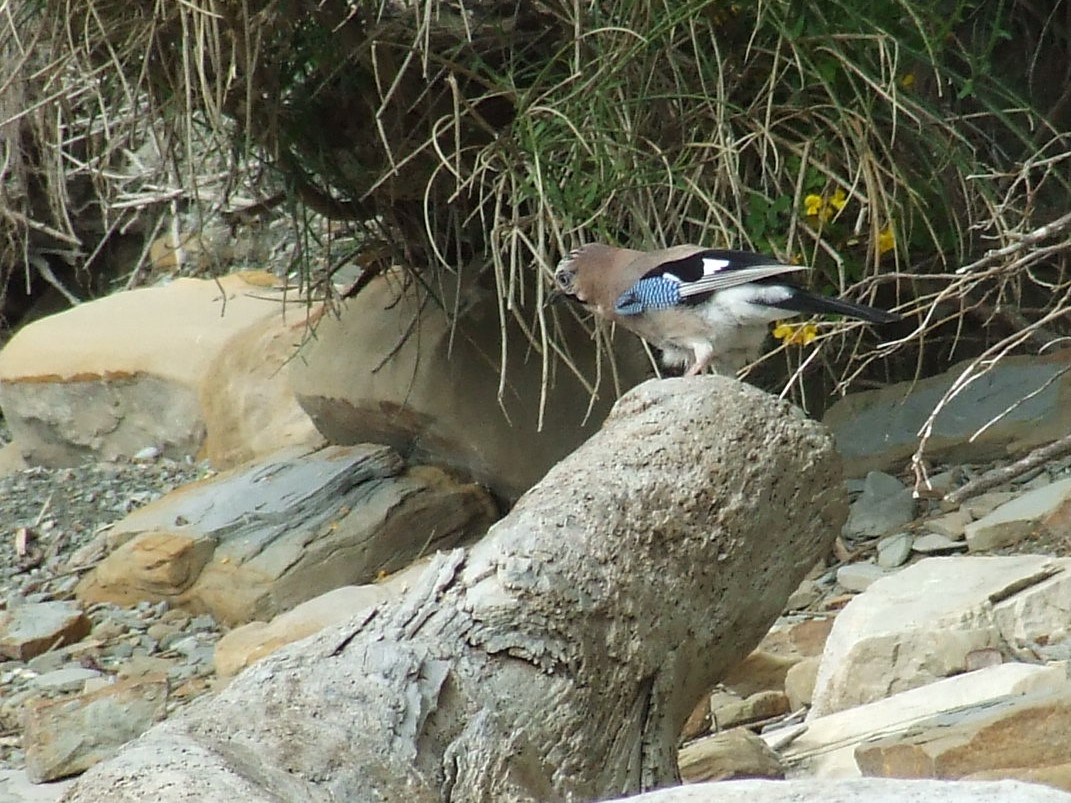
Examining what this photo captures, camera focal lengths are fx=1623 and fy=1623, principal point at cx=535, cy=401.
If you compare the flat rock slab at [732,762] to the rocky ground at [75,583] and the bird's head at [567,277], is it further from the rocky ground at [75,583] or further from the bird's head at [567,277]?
the rocky ground at [75,583]

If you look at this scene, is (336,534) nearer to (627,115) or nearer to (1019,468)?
(627,115)

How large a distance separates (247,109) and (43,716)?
174 cm

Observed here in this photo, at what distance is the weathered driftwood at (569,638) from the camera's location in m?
2.22

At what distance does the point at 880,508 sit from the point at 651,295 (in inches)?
44.3

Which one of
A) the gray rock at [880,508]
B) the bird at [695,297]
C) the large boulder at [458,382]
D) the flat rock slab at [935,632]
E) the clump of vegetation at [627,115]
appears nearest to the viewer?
the flat rock slab at [935,632]

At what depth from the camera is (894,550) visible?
4.30 metres

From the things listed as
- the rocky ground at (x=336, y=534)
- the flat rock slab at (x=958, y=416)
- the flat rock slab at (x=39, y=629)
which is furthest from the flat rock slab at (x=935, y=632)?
the flat rock slab at (x=39, y=629)

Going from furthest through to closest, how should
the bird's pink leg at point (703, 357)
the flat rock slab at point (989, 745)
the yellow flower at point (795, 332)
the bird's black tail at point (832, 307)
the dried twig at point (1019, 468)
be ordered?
the yellow flower at point (795, 332) < the bird's pink leg at point (703, 357) < the bird's black tail at point (832, 307) < the dried twig at point (1019, 468) < the flat rock slab at point (989, 745)

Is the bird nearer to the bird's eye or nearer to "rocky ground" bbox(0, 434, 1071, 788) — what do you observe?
the bird's eye

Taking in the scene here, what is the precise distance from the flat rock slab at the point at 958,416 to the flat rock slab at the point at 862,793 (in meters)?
3.10

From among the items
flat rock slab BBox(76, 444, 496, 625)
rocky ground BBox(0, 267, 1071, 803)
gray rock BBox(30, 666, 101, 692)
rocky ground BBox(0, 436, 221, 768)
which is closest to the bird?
rocky ground BBox(0, 267, 1071, 803)

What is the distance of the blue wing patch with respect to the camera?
12.5 ft

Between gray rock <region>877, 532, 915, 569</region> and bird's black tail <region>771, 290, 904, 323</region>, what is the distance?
0.88 meters

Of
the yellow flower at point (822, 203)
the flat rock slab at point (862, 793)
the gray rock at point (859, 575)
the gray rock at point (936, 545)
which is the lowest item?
the gray rock at point (859, 575)
